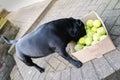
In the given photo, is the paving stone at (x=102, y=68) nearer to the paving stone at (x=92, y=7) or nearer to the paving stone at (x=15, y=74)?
the paving stone at (x=92, y=7)

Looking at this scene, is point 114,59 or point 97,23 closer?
point 114,59

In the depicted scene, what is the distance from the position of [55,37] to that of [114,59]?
549 millimetres

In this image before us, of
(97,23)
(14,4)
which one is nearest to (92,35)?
(97,23)

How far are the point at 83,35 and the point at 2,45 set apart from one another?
178 centimetres

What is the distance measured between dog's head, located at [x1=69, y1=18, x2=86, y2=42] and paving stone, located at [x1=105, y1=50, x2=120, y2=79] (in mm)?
332

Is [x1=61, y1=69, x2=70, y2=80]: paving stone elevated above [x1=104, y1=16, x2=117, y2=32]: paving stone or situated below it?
below

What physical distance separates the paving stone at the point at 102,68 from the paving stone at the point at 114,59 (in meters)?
0.03

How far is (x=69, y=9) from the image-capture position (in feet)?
11.5

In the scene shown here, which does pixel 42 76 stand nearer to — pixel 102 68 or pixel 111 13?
pixel 102 68

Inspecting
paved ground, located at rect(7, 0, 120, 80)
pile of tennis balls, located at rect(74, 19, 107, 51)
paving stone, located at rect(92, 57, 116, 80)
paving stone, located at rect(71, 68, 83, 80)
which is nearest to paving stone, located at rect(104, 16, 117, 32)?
paved ground, located at rect(7, 0, 120, 80)

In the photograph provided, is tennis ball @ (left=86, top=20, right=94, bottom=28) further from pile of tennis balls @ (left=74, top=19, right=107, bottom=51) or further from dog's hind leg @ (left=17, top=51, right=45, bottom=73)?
dog's hind leg @ (left=17, top=51, right=45, bottom=73)

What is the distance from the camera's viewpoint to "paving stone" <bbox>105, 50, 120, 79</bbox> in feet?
6.82

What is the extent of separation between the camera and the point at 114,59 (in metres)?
2.14

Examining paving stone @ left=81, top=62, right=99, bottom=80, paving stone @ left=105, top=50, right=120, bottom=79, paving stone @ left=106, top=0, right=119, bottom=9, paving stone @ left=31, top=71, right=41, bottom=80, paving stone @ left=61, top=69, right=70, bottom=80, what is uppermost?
paving stone @ left=105, top=50, right=120, bottom=79
